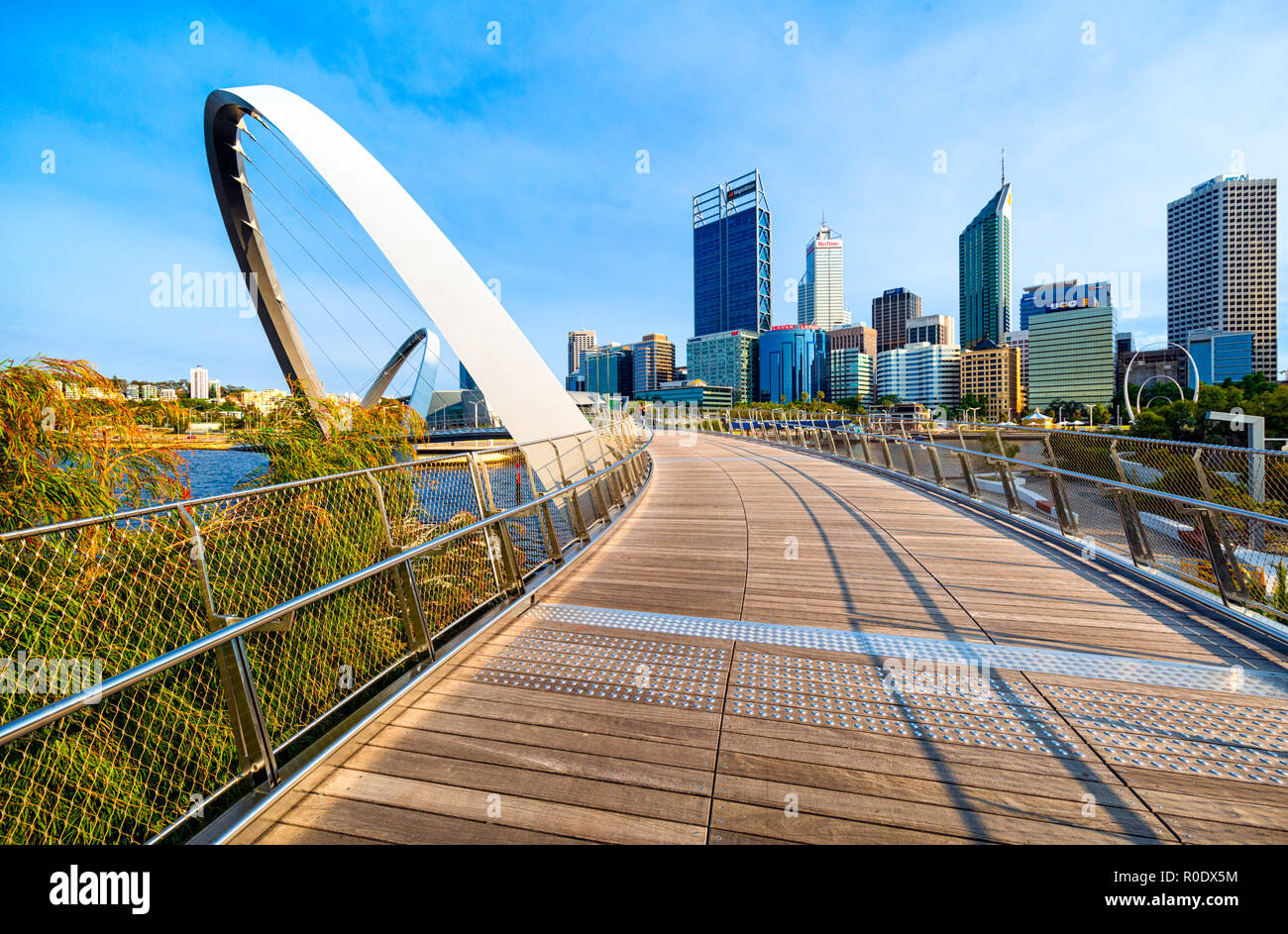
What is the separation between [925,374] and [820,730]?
18312 cm

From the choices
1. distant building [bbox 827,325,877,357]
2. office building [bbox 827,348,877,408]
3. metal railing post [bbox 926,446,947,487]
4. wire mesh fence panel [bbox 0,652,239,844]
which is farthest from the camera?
distant building [bbox 827,325,877,357]

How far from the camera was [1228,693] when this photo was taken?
9.86 ft

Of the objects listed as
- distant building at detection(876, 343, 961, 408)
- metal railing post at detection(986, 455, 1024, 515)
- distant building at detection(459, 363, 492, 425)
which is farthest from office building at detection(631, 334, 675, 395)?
metal railing post at detection(986, 455, 1024, 515)

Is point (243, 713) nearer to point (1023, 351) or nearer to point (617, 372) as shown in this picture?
point (1023, 351)

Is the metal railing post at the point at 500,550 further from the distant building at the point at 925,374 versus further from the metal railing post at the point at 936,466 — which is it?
the distant building at the point at 925,374

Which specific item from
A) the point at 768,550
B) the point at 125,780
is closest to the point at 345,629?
the point at 125,780

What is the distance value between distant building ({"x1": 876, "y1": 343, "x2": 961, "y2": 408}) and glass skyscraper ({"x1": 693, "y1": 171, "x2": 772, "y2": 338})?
134 feet

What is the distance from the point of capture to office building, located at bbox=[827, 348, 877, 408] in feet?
562

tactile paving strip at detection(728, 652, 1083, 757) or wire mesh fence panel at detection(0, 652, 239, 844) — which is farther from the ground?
tactile paving strip at detection(728, 652, 1083, 757)

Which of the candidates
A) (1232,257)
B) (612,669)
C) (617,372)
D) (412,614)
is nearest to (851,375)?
(617,372)

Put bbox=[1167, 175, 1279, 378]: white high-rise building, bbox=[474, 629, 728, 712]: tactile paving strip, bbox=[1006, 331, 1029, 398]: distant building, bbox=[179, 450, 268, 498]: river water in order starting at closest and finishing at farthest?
1. bbox=[474, 629, 728, 712]: tactile paving strip
2. bbox=[179, 450, 268, 498]: river water
3. bbox=[1167, 175, 1279, 378]: white high-rise building
4. bbox=[1006, 331, 1029, 398]: distant building

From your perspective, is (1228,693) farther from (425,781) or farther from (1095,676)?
(425,781)

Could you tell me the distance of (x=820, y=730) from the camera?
2.73m

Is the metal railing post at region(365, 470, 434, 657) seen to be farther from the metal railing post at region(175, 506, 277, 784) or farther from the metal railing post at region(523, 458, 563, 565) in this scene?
the metal railing post at region(523, 458, 563, 565)
